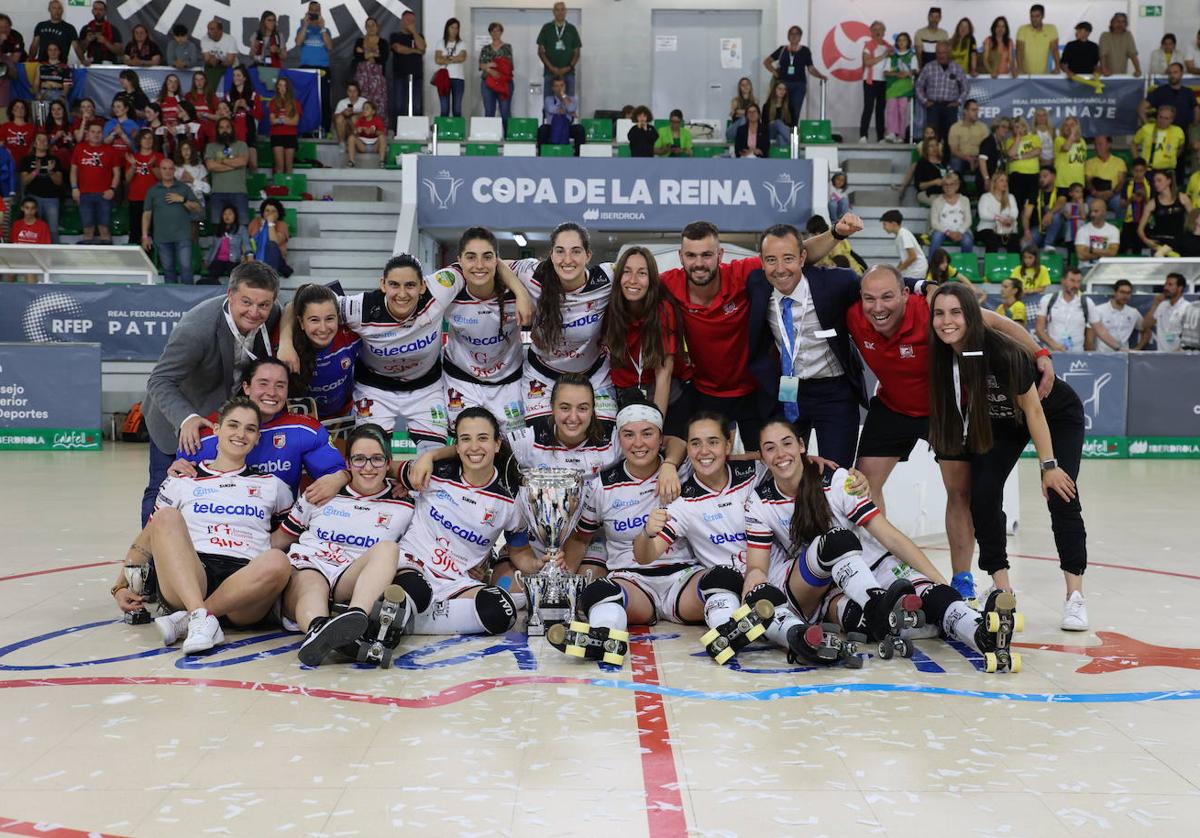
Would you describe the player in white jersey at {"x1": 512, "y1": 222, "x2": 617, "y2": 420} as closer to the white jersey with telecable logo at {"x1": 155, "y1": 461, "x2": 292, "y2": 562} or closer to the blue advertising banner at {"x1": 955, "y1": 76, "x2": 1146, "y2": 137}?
the white jersey with telecable logo at {"x1": 155, "y1": 461, "x2": 292, "y2": 562}

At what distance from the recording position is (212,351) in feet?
16.0

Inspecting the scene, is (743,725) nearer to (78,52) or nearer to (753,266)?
(753,266)

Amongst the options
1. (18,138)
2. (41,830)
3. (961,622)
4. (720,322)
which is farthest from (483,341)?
(18,138)

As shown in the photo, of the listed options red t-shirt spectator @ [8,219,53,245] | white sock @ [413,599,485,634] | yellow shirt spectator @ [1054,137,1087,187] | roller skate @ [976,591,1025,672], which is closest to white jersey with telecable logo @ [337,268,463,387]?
white sock @ [413,599,485,634]

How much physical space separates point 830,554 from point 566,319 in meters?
1.61


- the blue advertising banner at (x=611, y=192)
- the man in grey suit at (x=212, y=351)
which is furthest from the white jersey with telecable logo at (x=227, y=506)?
the blue advertising banner at (x=611, y=192)

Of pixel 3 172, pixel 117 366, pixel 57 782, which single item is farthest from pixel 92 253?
pixel 57 782

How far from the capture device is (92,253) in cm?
1259

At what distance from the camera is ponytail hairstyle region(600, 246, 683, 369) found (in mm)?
4887

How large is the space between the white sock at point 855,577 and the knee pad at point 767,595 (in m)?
0.23

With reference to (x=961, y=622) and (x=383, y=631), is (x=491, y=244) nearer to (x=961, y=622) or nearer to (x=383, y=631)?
(x=383, y=631)

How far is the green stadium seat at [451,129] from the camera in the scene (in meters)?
16.4

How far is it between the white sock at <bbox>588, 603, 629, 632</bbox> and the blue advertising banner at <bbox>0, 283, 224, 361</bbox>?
8.86 meters

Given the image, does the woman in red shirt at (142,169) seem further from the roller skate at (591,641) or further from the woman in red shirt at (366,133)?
the roller skate at (591,641)
